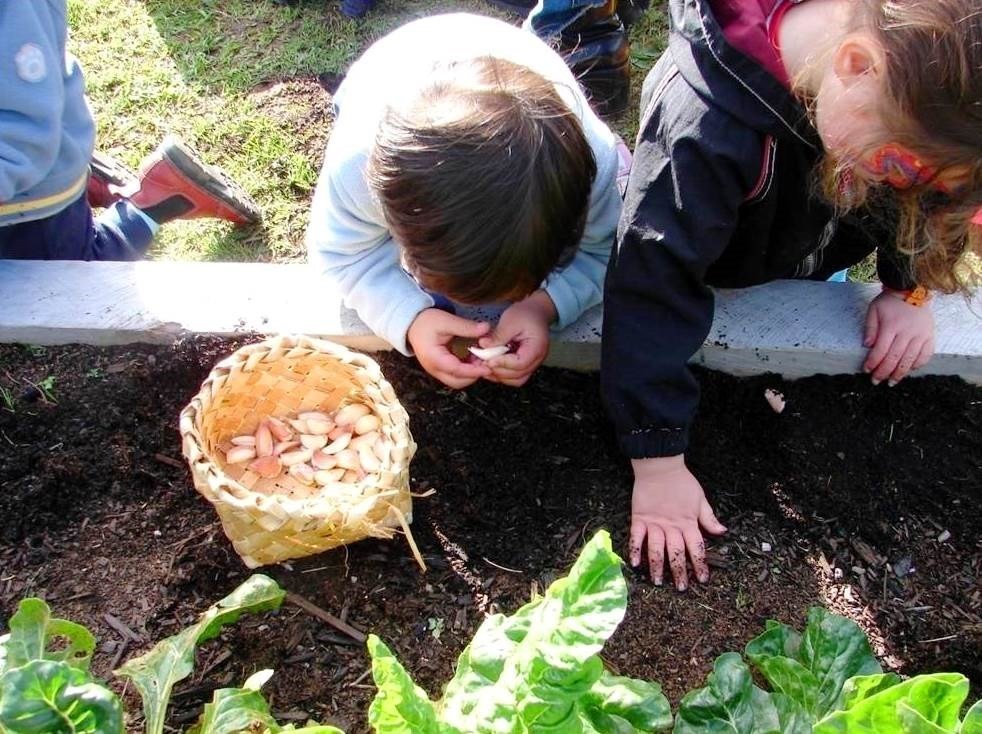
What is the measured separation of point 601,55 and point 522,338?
4.32ft

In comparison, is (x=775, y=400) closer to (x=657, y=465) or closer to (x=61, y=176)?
(x=657, y=465)

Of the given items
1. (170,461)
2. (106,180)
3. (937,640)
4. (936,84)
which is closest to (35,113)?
(106,180)

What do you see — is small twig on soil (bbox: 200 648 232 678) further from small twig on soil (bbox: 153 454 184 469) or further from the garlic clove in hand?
the garlic clove in hand

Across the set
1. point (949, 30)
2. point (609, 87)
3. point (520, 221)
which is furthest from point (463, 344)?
point (609, 87)

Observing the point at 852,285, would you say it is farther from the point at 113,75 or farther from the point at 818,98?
the point at 113,75

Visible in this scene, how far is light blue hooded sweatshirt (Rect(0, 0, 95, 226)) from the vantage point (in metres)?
2.04

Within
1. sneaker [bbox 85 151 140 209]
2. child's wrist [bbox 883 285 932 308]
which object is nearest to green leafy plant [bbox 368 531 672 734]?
child's wrist [bbox 883 285 932 308]

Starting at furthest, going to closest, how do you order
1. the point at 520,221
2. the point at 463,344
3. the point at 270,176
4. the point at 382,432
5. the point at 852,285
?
the point at 270,176 < the point at 852,285 < the point at 463,344 < the point at 382,432 < the point at 520,221

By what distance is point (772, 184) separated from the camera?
1.61 m

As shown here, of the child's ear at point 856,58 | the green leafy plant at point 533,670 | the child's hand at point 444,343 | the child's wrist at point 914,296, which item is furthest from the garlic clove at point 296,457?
the child's wrist at point 914,296

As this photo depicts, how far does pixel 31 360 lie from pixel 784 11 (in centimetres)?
155

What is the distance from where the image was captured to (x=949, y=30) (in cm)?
111

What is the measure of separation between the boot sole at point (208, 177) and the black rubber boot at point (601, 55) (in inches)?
39.1

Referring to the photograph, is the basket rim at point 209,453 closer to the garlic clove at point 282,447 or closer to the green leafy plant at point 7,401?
the garlic clove at point 282,447
